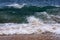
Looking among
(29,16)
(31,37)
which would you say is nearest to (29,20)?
(29,16)

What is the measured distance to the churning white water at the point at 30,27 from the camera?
124 cm

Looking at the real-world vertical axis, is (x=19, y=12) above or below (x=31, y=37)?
above

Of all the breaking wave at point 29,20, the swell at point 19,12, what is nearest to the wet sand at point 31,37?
the breaking wave at point 29,20

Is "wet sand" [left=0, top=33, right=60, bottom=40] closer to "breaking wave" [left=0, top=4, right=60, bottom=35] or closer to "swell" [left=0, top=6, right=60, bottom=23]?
"breaking wave" [left=0, top=4, right=60, bottom=35]

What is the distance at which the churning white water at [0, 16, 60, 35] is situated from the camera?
48.6 inches

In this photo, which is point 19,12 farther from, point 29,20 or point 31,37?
point 31,37

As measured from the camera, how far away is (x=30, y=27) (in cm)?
128

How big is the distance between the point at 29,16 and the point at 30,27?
6.3 inches

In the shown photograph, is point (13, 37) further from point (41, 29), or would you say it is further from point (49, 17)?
point (49, 17)

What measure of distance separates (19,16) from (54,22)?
323mm

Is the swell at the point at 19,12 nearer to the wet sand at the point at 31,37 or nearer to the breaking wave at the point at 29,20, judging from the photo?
Result: the breaking wave at the point at 29,20

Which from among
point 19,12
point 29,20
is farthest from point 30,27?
point 19,12

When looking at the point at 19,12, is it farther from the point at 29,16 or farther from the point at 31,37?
the point at 31,37

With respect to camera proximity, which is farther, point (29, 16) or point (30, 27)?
point (29, 16)
